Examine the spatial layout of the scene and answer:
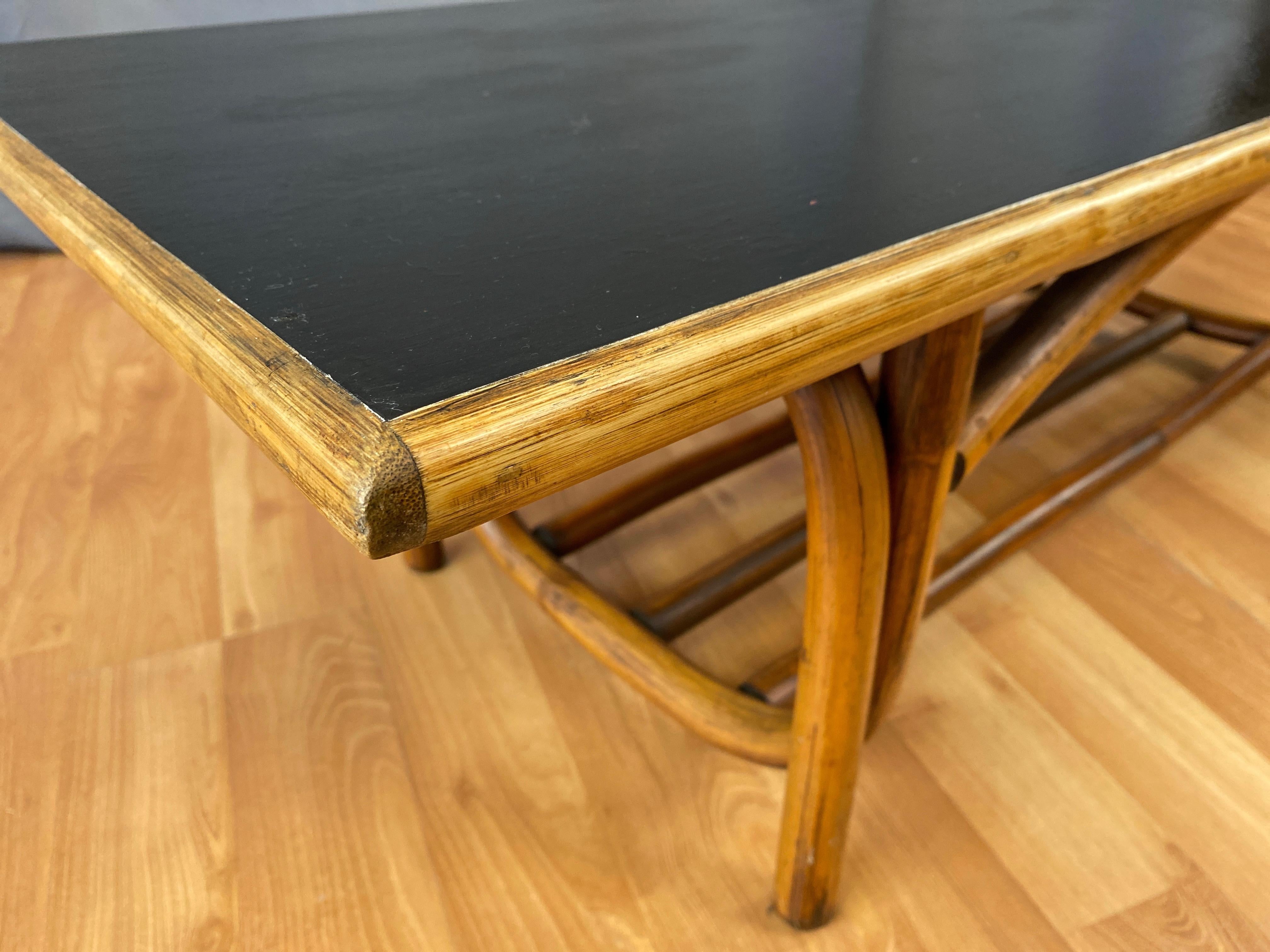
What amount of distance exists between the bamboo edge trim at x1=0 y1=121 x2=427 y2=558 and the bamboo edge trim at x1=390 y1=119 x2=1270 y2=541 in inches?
0.4

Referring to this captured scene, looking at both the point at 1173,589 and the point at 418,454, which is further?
the point at 1173,589

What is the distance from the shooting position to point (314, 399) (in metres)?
0.30

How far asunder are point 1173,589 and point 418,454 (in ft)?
3.06

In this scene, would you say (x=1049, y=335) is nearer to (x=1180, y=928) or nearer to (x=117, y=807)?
(x=1180, y=928)

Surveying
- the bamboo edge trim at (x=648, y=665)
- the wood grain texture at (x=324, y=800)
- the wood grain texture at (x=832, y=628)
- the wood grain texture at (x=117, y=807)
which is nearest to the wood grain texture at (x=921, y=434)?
the wood grain texture at (x=832, y=628)

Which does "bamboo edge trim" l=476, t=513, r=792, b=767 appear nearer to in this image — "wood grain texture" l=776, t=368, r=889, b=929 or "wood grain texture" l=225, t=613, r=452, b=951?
"wood grain texture" l=776, t=368, r=889, b=929

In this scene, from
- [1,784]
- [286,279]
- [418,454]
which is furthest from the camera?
[1,784]

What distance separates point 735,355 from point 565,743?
1.84 feet

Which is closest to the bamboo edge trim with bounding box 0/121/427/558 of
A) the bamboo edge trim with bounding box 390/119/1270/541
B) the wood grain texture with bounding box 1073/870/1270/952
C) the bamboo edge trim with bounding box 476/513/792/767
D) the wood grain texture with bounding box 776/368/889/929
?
the bamboo edge trim with bounding box 390/119/1270/541

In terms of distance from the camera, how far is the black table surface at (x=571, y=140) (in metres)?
0.38

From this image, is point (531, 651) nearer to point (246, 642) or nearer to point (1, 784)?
point (246, 642)

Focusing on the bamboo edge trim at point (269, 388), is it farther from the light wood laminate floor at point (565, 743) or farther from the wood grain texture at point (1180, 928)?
the wood grain texture at point (1180, 928)

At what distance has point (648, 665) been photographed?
2.30 feet

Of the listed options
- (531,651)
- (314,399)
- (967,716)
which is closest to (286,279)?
(314,399)
